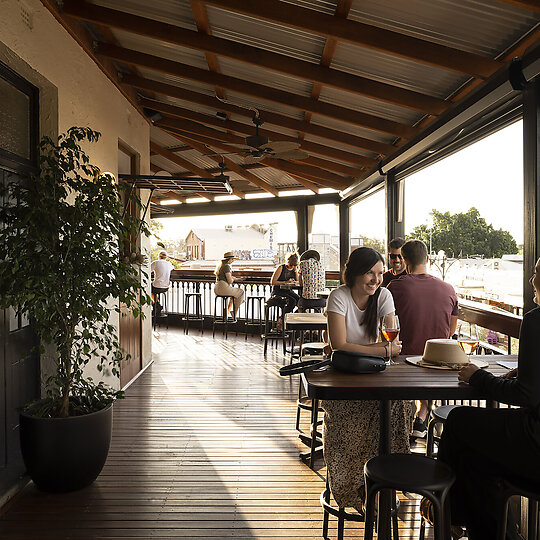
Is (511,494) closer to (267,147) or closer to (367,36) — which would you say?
(367,36)

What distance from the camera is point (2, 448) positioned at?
3033 millimetres

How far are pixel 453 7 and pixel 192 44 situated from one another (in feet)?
6.84

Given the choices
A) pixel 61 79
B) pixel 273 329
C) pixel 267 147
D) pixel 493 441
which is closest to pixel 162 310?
pixel 273 329

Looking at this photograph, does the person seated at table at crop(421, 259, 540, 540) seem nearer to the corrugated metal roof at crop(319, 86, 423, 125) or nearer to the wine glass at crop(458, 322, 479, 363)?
the wine glass at crop(458, 322, 479, 363)

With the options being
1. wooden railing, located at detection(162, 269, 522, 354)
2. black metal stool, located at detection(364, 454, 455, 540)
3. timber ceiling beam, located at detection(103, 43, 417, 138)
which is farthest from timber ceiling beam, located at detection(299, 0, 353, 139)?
wooden railing, located at detection(162, 269, 522, 354)

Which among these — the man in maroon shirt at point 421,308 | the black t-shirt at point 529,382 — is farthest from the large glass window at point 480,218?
the black t-shirt at point 529,382

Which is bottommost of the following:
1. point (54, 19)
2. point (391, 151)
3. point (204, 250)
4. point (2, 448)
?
point (2, 448)

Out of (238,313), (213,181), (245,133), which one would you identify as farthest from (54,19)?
(238,313)

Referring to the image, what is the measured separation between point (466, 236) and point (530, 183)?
1.28 metres

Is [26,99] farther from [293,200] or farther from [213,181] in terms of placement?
[293,200]

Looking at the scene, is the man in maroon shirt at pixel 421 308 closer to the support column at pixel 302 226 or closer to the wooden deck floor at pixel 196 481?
the wooden deck floor at pixel 196 481

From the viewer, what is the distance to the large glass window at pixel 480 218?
10.9 feet

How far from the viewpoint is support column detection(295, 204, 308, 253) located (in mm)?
10109

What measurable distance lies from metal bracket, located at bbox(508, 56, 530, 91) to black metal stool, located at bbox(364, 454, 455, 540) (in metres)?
2.20
